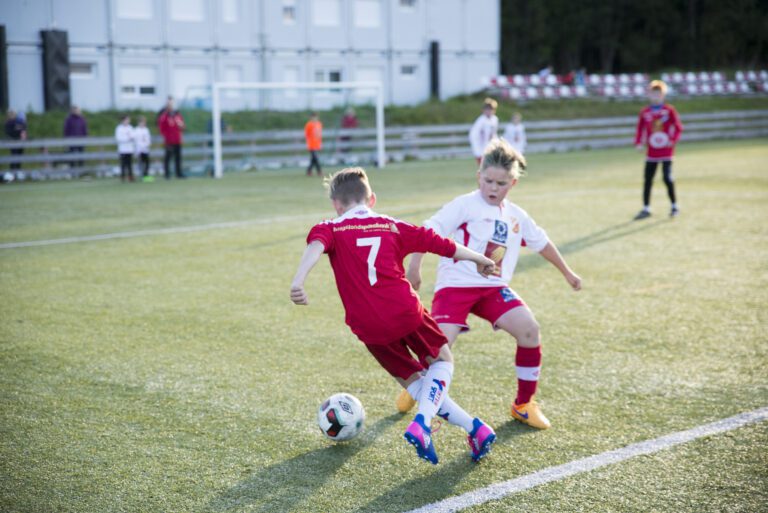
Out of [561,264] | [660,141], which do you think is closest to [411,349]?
[561,264]

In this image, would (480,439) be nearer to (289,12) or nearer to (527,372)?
(527,372)

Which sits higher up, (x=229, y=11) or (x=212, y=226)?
(x=229, y=11)

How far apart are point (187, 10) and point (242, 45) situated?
98.1 inches

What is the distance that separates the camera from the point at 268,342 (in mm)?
6363

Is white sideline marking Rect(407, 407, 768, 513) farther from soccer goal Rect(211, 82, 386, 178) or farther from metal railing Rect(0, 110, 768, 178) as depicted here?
metal railing Rect(0, 110, 768, 178)

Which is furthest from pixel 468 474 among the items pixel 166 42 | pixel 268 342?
pixel 166 42

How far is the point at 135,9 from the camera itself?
3088cm

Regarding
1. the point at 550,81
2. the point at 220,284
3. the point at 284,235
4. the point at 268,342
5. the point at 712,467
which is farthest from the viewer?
the point at 550,81

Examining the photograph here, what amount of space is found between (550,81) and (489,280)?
126 feet

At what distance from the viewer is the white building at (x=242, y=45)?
95.6 ft

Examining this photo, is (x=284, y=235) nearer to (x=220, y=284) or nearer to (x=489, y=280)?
(x=220, y=284)

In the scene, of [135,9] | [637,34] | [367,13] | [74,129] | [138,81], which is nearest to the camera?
[74,129]

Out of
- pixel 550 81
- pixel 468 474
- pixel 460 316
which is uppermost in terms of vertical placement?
pixel 550 81

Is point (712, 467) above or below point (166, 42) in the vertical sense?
below
